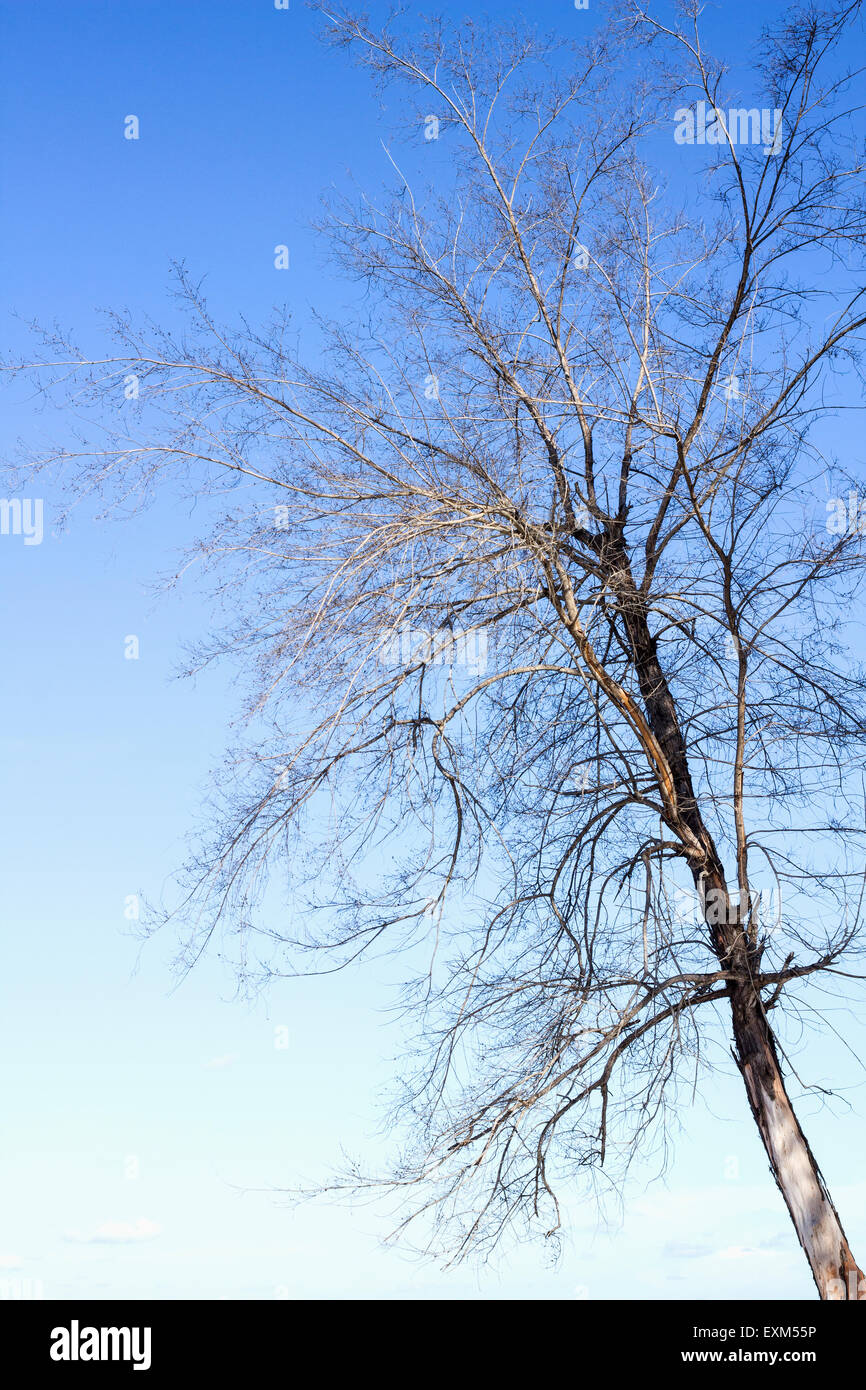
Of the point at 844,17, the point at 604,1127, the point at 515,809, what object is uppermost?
the point at 844,17

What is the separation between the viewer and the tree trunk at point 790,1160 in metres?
6.70

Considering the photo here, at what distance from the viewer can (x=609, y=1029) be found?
698 centimetres

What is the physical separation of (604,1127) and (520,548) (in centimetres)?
333

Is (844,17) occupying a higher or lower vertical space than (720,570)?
higher

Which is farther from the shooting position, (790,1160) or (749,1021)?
(749,1021)

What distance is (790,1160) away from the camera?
700cm

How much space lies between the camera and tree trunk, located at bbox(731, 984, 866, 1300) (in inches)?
264

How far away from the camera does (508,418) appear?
7707mm

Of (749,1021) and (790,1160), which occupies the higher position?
(749,1021)
